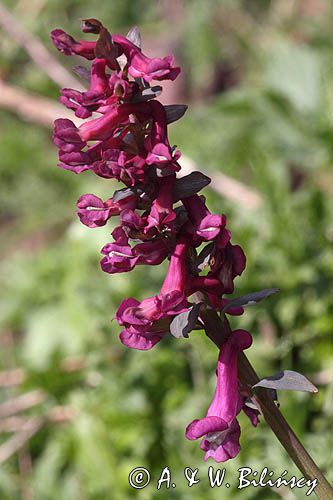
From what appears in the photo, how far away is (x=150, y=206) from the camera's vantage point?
3.38ft

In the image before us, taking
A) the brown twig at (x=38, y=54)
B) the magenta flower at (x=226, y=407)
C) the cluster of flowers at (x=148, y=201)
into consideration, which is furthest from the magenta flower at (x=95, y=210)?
the brown twig at (x=38, y=54)

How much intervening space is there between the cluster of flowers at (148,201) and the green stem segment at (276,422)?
0.05 feet

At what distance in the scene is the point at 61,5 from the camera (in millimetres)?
3871

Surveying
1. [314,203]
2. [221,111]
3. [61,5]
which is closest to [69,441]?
[314,203]

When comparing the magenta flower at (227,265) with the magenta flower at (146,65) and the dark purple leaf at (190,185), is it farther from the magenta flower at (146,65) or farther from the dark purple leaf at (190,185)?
the magenta flower at (146,65)

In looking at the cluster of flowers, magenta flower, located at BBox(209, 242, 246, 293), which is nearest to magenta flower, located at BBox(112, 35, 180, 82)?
the cluster of flowers

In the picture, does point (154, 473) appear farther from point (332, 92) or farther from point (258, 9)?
point (258, 9)

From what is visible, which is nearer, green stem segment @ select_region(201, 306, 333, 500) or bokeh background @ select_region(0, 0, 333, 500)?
green stem segment @ select_region(201, 306, 333, 500)

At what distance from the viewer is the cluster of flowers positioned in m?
0.98

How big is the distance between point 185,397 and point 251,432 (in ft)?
1.40

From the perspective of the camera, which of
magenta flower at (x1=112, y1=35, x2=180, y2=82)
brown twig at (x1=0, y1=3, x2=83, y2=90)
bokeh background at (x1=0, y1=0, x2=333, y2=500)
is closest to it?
magenta flower at (x1=112, y1=35, x2=180, y2=82)

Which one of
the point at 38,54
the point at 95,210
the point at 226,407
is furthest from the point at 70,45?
the point at 38,54

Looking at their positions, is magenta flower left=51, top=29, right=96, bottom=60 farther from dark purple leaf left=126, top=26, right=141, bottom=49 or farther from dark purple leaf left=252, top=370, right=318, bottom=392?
dark purple leaf left=252, top=370, right=318, bottom=392

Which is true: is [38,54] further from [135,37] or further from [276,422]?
[276,422]
